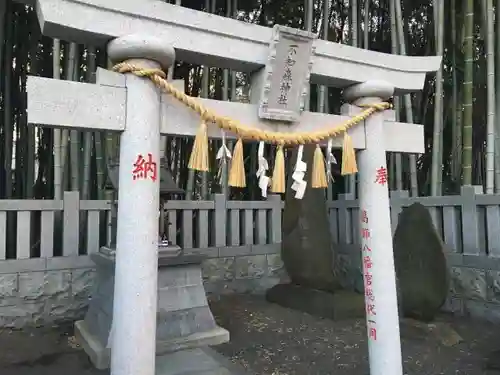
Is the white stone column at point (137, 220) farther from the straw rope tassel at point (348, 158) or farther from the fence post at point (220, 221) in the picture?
the fence post at point (220, 221)

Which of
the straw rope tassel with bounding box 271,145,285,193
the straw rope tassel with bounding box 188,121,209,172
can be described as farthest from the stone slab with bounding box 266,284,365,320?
the straw rope tassel with bounding box 188,121,209,172

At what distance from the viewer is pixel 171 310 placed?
11.1 ft

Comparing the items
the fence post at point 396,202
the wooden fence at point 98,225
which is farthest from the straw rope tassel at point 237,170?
the fence post at point 396,202

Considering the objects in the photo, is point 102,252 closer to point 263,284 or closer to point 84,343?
point 84,343

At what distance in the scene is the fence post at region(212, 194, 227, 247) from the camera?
206 inches

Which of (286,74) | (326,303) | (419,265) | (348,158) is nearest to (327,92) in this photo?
(419,265)

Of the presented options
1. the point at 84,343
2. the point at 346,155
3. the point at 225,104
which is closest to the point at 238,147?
the point at 225,104

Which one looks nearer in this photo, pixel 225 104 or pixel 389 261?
pixel 225 104

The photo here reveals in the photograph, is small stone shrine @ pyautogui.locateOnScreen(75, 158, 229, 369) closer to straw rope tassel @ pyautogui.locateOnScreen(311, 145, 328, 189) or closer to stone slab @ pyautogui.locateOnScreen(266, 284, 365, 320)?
stone slab @ pyautogui.locateOnScreen(266, 284, 365, 320)

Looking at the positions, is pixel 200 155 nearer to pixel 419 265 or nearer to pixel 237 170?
pixel 237 170

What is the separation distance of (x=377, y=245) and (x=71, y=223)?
3064 mm

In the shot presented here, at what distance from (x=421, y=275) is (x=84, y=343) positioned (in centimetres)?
324

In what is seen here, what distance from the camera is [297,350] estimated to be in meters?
3.57

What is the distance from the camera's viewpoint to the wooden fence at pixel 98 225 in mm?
4098
